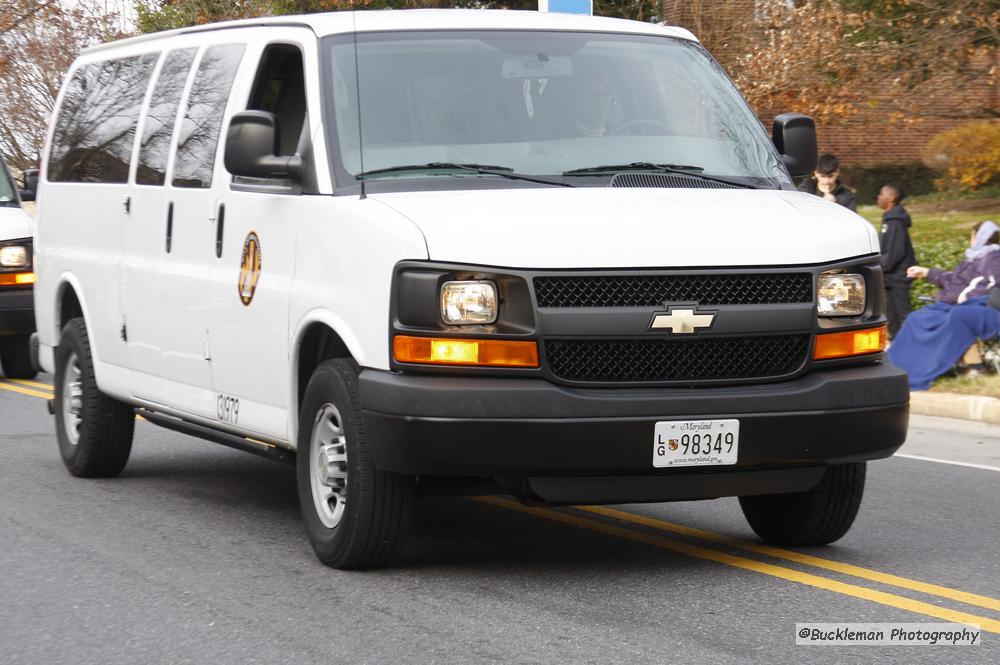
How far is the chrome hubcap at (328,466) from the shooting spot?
6.36 m

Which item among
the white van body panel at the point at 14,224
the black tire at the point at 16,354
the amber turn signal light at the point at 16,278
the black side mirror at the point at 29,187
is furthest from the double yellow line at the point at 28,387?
the black side mirror at the point at 29,187

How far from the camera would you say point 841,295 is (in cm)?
620

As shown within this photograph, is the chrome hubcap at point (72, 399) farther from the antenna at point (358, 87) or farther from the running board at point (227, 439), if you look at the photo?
the antenna at point (358, 87)

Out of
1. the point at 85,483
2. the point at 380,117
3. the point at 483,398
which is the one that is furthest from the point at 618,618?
the point at 85,483

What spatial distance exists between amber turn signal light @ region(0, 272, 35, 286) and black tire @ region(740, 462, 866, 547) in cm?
903

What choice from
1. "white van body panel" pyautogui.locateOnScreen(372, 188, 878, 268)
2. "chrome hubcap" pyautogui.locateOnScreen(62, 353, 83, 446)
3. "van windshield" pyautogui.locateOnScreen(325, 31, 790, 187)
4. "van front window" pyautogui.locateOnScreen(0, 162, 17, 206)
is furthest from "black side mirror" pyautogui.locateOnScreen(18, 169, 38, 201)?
"white van body panel" pyautogui.locateOnScreen(372, 188, 878, 268)

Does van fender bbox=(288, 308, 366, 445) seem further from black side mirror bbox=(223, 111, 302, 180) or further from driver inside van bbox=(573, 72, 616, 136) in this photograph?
driver inside van bbox=(573, 72, 616, 136)

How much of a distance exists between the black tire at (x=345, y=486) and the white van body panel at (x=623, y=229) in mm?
715

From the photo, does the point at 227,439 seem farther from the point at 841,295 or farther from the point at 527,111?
the point at 841,295

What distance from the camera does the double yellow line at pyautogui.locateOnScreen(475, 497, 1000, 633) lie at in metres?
5.88

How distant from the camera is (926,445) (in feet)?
37.1

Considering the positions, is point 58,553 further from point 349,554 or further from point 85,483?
point 85,483

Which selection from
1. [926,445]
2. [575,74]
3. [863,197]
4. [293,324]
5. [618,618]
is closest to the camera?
[618,618]

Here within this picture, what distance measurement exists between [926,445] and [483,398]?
20.7 ft
